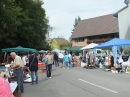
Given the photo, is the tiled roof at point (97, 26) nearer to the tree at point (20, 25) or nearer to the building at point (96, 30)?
the building at point (96, 30)

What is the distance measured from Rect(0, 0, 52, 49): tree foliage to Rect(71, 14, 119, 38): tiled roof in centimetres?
1453

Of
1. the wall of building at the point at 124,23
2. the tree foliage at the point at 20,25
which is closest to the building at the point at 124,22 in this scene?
A: the wall of building at the point at 124,23

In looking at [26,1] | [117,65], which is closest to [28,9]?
[26,1]

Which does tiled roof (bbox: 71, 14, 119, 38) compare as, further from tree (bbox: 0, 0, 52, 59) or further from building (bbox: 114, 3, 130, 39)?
building (bbox: 114, 3, 130, 39)

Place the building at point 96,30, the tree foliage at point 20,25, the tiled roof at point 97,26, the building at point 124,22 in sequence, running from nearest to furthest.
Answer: the tree foliage at point 20,25, the building at point 124,22, the building at point 96,30, the tiled roof at point 97,26

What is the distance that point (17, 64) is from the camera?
897cm

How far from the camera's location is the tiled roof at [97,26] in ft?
170

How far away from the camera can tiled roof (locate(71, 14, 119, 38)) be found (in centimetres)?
5183

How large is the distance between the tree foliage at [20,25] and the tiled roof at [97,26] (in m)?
14.5

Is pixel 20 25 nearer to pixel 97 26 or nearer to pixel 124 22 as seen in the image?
pixel 124 22


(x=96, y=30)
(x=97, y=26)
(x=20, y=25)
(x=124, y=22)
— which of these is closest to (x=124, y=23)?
(x=124, y=22)

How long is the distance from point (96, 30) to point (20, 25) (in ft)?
90.6

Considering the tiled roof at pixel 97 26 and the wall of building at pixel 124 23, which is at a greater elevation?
the tiled roof at pixel 97 26

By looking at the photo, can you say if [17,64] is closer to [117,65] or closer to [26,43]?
[117,65]
